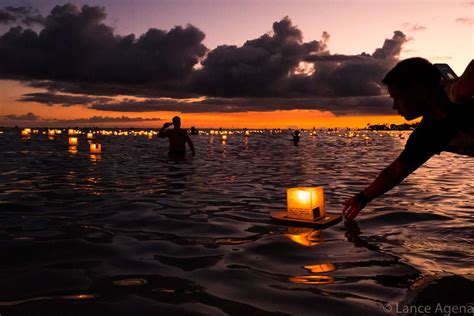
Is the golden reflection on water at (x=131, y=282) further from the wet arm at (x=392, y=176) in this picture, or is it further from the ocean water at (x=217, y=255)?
the wet arm at (x=392, y=176)

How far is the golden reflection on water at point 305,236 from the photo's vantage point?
15.2ft

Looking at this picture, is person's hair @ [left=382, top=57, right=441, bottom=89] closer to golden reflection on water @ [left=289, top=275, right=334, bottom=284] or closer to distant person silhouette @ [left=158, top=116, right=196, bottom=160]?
golden reflection on water @ [left=289, top=275, right=334, bottom=284]

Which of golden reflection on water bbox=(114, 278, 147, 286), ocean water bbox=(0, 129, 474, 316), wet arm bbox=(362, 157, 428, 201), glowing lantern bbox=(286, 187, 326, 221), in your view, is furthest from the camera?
glowing lantern bbox=(286, 187, 326, 221)

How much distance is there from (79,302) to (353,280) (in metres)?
2.37

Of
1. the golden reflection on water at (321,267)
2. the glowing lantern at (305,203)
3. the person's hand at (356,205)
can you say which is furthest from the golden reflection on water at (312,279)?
the glowing lantern at (305,203)

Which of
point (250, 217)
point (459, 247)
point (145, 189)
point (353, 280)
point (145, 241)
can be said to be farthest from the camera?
point (145, 189)

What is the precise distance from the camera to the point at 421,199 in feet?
25.4

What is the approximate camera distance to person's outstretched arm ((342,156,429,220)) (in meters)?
3.57

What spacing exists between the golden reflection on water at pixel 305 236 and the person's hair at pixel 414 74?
2.30 metres

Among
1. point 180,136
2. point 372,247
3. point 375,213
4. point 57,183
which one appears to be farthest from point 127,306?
point 180,136

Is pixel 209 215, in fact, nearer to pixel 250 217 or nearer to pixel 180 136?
pixel 250 217

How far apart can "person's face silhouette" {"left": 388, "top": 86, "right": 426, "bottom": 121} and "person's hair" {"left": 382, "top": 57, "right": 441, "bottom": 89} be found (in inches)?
2.3

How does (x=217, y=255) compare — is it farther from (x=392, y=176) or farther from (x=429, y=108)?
(x=429, y=108)

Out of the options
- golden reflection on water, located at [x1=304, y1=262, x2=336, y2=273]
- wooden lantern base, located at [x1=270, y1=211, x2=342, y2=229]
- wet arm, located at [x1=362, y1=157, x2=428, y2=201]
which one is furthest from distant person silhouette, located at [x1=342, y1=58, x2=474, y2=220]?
wooden lantern base, located at [x1=270, y1=211, x2=342, y2=229]
